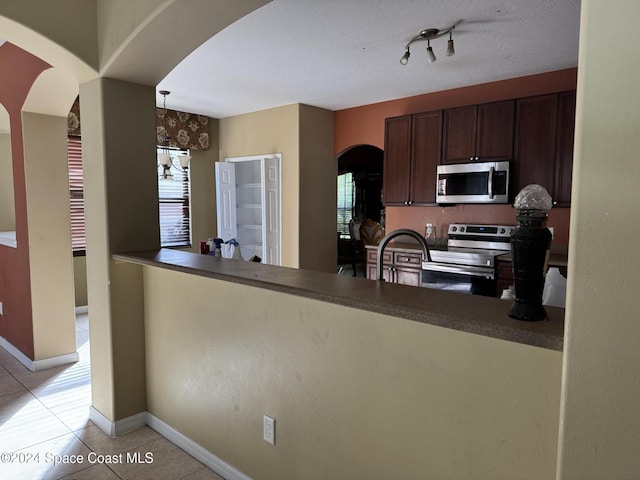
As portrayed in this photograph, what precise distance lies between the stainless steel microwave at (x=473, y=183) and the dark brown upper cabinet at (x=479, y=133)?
8 centimetres

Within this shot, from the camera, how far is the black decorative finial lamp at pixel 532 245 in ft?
3.32

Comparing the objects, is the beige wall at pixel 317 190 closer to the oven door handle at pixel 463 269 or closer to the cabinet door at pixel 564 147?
the oven door handle at pixel 463 269

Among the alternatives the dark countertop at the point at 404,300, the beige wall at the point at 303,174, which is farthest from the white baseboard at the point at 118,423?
the beige wall at the point at 303,174

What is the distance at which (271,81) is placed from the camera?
427cm

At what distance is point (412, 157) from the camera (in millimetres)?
4609

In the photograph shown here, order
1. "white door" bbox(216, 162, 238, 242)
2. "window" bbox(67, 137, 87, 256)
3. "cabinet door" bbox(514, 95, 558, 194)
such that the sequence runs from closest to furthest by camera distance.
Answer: "cabinet door" bbox(514, 95, 558, 194) < "window" bbox(67, 137, 87, 256) < "white door" bbox(216, 162, 238, 242)

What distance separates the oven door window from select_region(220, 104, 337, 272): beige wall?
69.0 inches

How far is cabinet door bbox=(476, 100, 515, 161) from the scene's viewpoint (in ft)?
12.8

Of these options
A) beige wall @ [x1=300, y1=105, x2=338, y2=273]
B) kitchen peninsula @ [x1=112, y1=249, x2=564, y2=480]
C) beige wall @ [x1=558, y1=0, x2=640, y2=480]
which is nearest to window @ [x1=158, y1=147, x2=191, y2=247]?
beige wall @ [x1=300, y1=105, x2=338, y2=273]

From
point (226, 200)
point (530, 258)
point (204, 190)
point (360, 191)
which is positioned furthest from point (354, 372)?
point (360, 191)

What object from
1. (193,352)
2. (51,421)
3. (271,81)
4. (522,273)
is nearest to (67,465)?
(51,421)

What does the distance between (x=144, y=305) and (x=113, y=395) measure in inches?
20.9

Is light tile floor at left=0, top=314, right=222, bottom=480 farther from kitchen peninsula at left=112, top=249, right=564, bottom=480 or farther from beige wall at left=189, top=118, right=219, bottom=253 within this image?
beige wall at left=189, top=118, right=219, bottom=253

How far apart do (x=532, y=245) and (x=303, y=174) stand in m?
4.49
